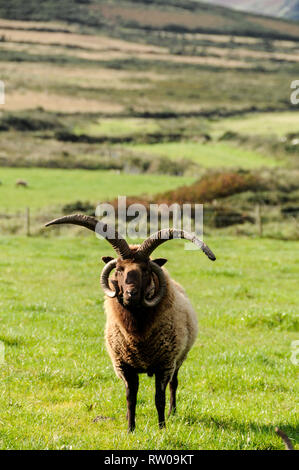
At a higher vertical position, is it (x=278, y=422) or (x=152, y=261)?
(x=152, y=261)

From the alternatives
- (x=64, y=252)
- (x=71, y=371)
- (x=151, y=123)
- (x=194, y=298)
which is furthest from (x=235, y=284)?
(x=151, y=123)

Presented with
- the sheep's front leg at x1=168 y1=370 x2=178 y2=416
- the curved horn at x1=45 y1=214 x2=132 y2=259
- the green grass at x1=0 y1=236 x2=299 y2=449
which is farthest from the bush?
the curved horn at x1=45 y1=214 x2=132 y2=259

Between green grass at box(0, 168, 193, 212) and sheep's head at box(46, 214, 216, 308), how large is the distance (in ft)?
95.7

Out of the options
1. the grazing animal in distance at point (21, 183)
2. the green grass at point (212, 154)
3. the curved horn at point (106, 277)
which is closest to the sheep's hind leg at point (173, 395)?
the curved horn at point (106, 277)

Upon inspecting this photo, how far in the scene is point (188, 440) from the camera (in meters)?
6.20

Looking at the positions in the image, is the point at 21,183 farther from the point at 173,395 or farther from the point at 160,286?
the point at 160,286

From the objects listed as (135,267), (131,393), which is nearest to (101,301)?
(131,393)

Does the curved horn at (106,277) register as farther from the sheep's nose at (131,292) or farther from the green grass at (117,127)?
the green grass at (117,127)

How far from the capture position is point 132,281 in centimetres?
632

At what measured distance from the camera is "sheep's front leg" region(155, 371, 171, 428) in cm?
678

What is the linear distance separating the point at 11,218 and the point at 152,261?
25.0 metres

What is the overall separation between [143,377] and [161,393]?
2155mm

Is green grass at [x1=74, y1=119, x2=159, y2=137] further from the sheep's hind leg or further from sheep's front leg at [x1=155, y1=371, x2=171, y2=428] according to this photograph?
sheep's front leg at [x1=155, y1=371, x2=171, y2=428]

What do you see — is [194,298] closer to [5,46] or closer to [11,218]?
[11,218]
